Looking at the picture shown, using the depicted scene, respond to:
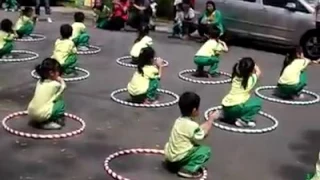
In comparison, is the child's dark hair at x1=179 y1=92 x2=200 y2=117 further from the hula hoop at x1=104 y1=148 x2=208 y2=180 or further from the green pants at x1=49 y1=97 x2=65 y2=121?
the green pants at x1=49 y1=97 x2=65 y2=121

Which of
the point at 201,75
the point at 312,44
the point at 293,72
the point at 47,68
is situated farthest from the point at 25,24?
the point at 47,68

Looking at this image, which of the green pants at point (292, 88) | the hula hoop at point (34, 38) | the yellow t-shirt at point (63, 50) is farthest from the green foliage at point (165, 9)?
the green pants at point (292, 88)

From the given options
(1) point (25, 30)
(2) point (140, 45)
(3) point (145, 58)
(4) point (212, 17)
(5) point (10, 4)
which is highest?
(3) point (145, 58)

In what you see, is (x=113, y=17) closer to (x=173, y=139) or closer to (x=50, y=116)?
(x=50, y=116)

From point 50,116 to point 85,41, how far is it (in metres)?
6.03

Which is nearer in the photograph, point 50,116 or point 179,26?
point 50,116

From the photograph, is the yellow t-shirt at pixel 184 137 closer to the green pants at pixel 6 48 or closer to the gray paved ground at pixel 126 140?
the gray paved ground at pixel 126 140

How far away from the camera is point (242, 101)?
358 inches

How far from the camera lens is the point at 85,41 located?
46.2ft

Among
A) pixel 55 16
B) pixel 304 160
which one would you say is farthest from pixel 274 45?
pixel 304 160

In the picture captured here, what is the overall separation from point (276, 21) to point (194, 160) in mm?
9780

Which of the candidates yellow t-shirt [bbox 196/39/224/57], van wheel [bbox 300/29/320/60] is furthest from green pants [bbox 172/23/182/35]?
yellow t-shirt [bbox 196/39/224/57]

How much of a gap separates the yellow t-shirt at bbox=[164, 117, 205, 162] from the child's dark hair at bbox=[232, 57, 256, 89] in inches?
91.5

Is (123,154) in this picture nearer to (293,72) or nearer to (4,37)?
(293,72)
